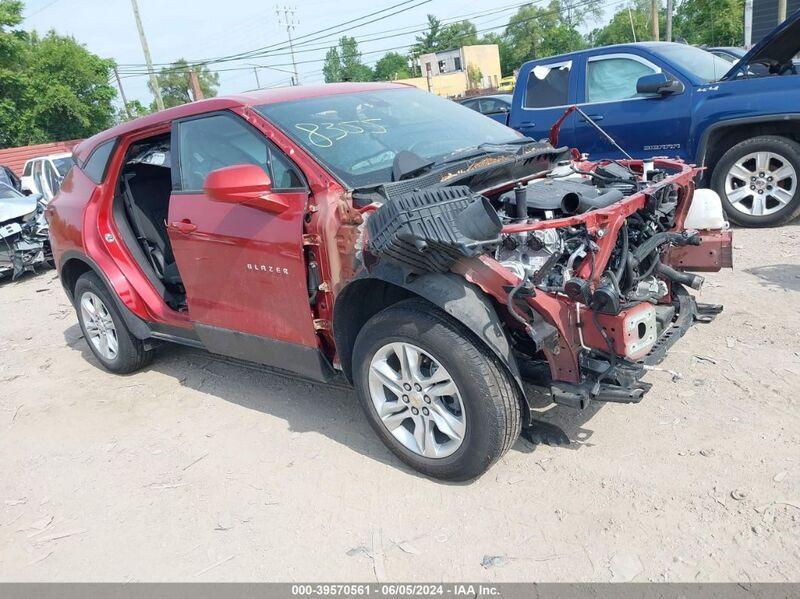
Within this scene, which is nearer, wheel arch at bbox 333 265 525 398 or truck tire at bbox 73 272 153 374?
wheel arch at bbox 333 265 525 398

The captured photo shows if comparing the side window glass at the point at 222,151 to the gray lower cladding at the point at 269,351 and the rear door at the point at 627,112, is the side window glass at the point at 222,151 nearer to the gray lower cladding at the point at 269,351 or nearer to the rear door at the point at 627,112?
the gray lower cladding at the point at 269,351

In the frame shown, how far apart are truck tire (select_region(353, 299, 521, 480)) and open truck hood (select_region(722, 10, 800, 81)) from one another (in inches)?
201

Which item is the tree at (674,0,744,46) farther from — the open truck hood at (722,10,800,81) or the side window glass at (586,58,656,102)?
the open truck hood at (722,10,800,81)

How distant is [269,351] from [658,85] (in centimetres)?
502

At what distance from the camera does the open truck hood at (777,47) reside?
597 centimetres

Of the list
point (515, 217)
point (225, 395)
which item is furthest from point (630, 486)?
point (225, 395)

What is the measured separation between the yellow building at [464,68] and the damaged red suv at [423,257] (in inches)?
2711

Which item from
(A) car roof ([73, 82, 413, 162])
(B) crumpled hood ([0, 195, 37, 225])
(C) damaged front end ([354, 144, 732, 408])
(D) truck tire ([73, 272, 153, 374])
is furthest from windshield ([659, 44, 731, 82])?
(B) crumpled hood ([0, 195, 37, 225])

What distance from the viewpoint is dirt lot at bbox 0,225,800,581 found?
2.63 m

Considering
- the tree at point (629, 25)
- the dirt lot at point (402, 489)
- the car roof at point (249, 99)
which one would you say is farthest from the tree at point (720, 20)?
the dirt lot at point (402, 489)

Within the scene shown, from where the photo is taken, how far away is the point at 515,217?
3164 millimetres

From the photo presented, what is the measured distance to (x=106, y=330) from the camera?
5.11m

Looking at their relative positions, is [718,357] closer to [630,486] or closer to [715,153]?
[630,486]
